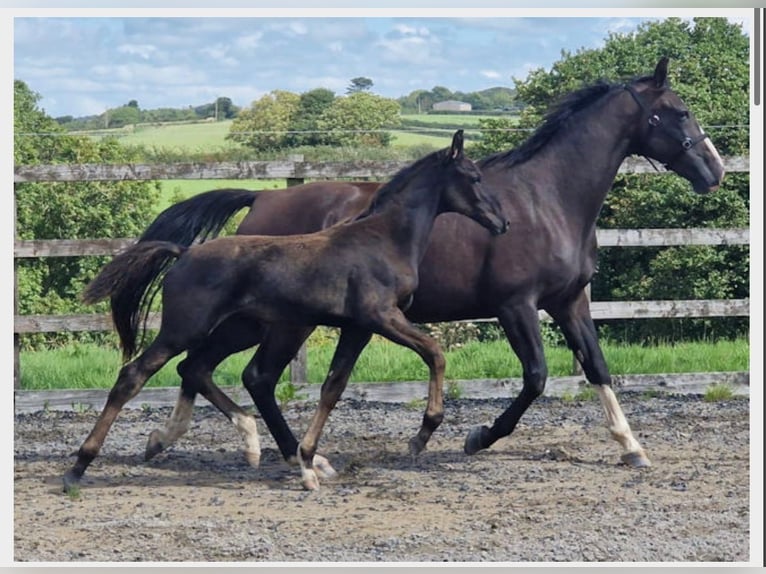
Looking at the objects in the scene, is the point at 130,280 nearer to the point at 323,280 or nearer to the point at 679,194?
the point at 323,280

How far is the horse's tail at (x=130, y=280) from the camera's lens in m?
6.40

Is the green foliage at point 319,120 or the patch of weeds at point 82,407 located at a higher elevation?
the green foliage at point 319,120

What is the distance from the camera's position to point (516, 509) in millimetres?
5711

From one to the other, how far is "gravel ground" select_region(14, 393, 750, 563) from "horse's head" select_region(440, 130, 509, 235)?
130 centimetres

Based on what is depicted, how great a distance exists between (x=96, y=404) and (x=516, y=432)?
293 cm

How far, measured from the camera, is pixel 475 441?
702 cm

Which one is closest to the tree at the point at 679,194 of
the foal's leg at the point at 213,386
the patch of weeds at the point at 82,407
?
the patch of weeds at the point at 82,407

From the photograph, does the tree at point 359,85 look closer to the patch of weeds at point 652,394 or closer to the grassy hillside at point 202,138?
the grassy hillside at point 202,138

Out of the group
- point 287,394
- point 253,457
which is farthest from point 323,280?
point 287,394

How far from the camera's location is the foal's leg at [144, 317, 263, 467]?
668 centimetres

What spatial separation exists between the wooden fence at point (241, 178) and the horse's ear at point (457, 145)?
98.5 inches

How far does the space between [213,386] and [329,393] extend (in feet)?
2.54

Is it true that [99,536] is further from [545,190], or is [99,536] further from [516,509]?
[545,190]

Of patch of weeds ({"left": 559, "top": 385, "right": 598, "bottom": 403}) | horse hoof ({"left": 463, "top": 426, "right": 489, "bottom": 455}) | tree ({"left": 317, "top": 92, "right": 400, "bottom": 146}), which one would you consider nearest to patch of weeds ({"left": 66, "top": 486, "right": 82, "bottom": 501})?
horse hoof ({"left": 463, "top": 426, "right": 489, "bottom": 455})
